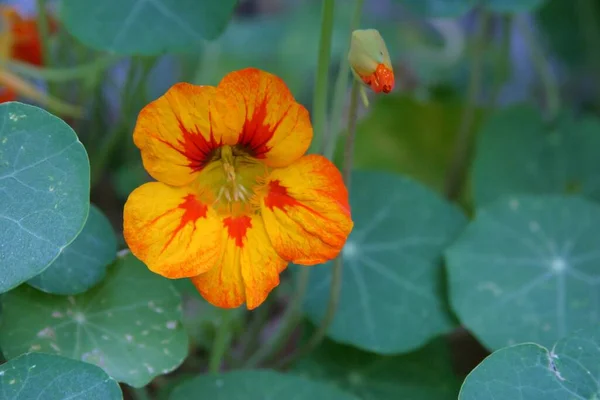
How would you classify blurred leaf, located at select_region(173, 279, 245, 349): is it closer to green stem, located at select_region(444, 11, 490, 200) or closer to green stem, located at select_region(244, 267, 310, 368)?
green stem, located at select_region(244, 267, 310, 368)

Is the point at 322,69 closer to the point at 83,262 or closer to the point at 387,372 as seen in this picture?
the point at 83,262

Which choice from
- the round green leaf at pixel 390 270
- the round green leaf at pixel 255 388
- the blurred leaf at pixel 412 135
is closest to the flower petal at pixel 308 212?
the round green leaf at pixel 255 388

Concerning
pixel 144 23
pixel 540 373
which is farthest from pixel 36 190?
pixel 540 373

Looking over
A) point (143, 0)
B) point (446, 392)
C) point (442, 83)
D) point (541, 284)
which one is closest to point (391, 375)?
point (446, 392)

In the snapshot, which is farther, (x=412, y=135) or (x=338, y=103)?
(x=412, y=135)

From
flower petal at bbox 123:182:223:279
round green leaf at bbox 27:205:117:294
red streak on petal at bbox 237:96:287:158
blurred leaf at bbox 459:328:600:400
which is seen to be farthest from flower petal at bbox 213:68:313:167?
blurred leaf at bbox 459:328:600:400

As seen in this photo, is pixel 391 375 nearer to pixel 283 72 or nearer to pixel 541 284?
pixel 541 284

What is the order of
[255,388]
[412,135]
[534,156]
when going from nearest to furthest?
[255,388] < [534,156] < [412,135]

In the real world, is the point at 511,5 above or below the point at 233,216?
above
